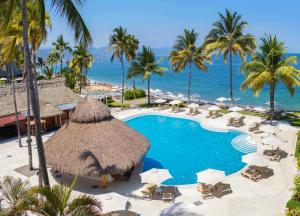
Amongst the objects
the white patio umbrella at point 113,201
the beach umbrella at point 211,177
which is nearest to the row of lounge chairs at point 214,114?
the beach umbrella at point 211,177

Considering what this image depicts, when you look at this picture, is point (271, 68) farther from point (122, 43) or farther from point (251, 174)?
point (122, 43)

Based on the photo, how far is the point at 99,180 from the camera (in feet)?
56.2

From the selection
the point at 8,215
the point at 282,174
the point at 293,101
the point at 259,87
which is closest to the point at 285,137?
the point at 259,87

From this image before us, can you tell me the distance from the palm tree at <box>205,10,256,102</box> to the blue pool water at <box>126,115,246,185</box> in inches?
355

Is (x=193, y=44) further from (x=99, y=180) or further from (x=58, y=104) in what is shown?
(x=99, y=180)

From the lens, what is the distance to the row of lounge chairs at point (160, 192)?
1487cm

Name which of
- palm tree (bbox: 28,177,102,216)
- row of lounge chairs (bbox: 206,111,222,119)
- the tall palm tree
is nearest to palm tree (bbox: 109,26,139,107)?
row of lounge chairs (bbox: 206,111,222,119)

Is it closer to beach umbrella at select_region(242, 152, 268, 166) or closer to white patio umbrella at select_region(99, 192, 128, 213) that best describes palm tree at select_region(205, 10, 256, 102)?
beach umbrella at select_region(242, 152, 268, 166)

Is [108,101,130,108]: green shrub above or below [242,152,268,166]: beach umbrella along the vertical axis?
above

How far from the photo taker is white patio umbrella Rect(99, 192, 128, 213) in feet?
44.3

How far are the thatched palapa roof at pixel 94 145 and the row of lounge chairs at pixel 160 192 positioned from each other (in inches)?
60.2

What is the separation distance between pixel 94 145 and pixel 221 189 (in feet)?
22.8

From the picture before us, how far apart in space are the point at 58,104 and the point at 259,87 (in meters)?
18.3

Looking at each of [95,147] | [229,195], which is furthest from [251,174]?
[95,147]
